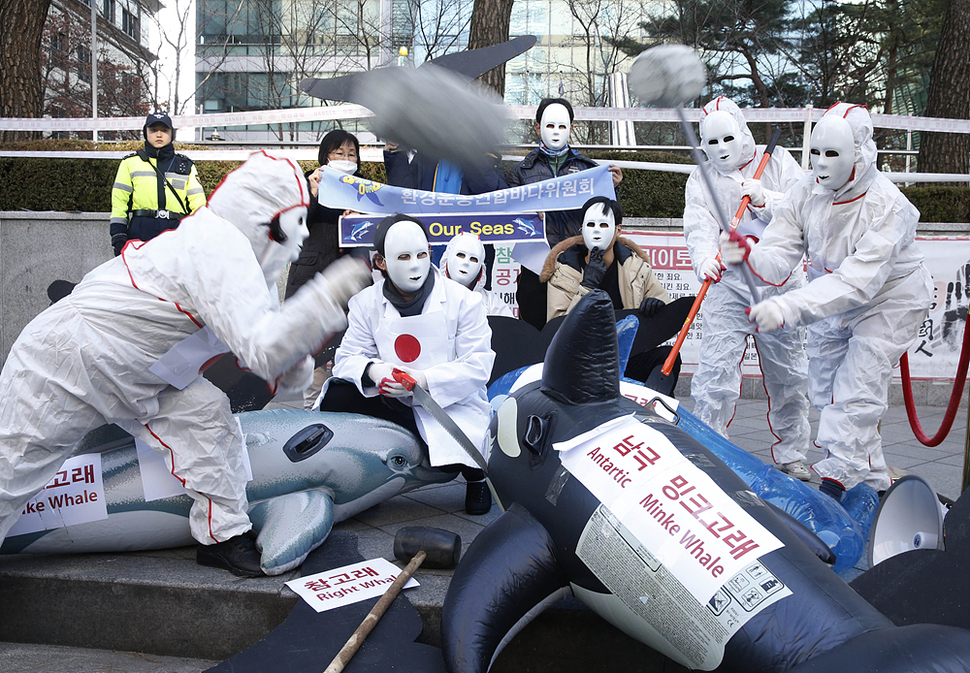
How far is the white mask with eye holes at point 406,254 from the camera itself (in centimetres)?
347

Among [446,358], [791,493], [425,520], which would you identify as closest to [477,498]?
[425,520]

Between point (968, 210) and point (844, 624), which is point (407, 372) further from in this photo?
point (968, 210)

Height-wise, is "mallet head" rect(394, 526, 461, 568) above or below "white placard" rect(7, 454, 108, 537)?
below

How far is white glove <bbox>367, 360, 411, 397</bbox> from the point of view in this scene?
11.2ft

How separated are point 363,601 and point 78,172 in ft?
24.3

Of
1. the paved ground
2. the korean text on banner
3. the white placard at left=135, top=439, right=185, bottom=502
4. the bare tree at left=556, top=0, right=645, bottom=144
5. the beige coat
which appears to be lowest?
the paved ground

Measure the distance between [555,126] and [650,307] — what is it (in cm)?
153

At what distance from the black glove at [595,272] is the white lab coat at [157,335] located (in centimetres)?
237

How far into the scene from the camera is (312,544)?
2910 mm

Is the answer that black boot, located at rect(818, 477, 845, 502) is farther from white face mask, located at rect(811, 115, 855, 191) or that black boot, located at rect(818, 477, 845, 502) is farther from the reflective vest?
the reflective vest

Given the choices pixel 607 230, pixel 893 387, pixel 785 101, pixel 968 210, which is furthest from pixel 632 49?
pixel 607 230

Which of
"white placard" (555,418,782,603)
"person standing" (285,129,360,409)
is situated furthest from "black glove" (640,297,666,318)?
"white placard" (555,418,782,603)

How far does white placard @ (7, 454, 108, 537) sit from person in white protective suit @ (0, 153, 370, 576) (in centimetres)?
21

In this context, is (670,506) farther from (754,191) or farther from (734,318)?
(754,191)
